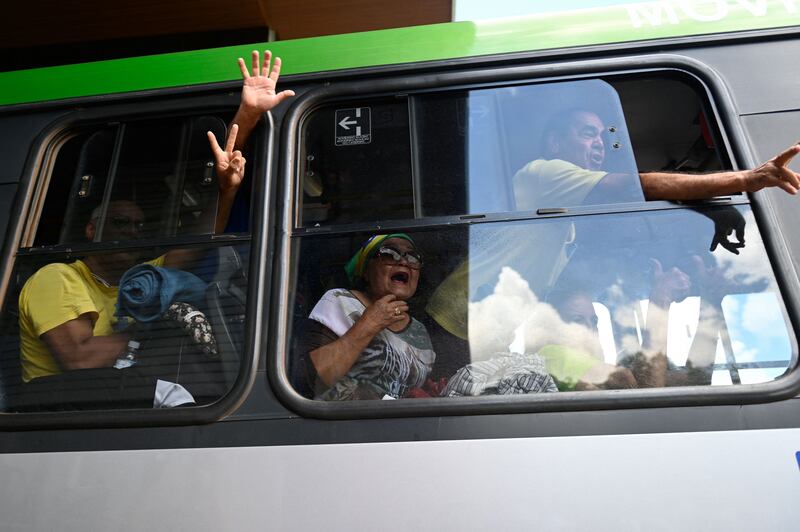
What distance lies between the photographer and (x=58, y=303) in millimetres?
2400

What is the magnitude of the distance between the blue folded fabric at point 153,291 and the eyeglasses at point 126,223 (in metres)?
0.17

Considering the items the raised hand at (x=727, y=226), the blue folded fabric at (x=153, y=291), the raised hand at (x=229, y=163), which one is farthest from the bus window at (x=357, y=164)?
the raised hand at (x=727, y=226)

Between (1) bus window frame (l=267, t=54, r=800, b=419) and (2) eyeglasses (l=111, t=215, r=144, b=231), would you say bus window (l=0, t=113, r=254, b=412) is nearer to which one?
(2) eyeglasses (l=111, t=215, r=144, b=231)

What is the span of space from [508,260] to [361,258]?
49 centimetres

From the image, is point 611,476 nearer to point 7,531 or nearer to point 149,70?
point 7,531

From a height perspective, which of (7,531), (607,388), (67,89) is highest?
(67,89)

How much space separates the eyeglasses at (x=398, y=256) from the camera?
2279 mm

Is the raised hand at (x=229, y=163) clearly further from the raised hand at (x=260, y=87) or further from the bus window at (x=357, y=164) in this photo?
the bus window at (x=357, y=164)

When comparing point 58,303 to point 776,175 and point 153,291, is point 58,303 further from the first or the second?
point 776,175

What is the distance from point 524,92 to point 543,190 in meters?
0.40

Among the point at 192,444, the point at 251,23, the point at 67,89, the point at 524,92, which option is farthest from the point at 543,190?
the point at 251,23

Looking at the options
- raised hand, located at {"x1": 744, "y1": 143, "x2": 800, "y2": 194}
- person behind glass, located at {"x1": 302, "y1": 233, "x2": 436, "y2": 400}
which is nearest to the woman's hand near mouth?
person behind glass, located at {"x1": 302, "y1": 233, "x2": 436, "y2": 400}

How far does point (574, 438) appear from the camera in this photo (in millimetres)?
1939

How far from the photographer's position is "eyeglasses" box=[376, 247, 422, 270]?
2.28m
